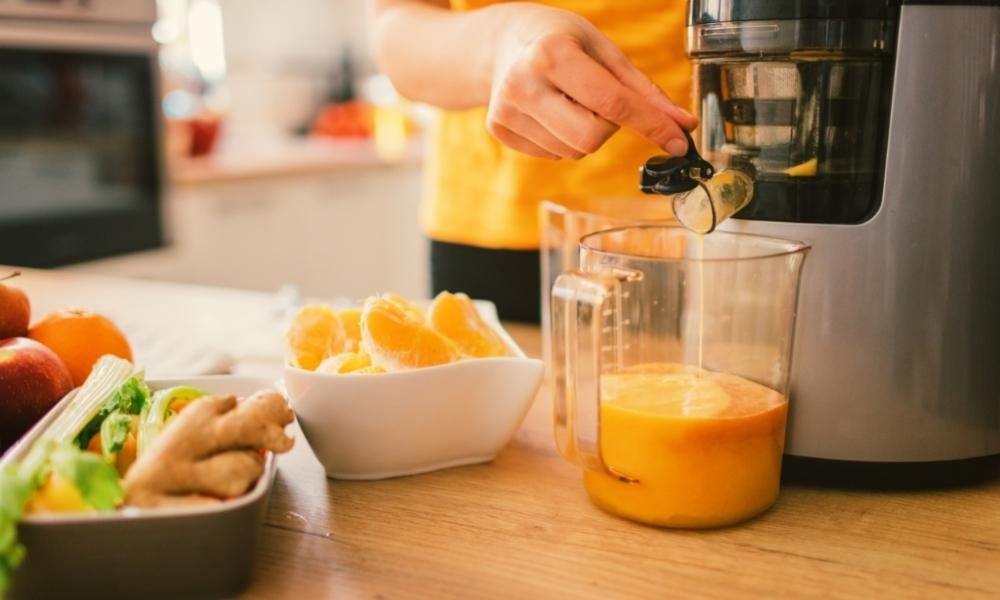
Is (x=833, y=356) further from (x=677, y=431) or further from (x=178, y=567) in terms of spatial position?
(x=178, y=567)

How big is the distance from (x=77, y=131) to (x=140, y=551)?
1.95 m

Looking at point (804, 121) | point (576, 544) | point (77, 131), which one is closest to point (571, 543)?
point (576, 544)

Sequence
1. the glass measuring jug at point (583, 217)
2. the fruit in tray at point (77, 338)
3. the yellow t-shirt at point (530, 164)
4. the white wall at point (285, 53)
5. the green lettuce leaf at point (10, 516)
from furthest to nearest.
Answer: the white wall at point (285, 53)
the yellow t-shirt at point (530, 164)
the glass measuring jug at point (583, 217)
the fruit in tray at point (77, 338)
the green lettuce leaf at point (10, 516)

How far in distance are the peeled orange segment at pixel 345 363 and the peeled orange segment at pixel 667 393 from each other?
168 millimetres

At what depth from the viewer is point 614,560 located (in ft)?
1.93

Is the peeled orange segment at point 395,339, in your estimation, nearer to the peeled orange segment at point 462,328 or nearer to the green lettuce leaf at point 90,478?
the peeled orange segment at point 462,328

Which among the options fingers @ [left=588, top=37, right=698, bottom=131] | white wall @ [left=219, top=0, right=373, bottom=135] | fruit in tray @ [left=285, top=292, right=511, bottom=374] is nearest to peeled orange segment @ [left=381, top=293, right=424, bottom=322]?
fruit in tray @ [left=285, top=292, right=511, bottom=374]

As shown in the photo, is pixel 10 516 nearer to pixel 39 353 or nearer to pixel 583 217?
pixel 39 353

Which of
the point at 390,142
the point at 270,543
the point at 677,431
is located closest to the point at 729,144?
the point at 677,431

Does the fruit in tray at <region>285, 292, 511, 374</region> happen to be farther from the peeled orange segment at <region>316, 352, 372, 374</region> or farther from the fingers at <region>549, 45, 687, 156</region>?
the fingers at <region>549, 45, 687, 156</region>

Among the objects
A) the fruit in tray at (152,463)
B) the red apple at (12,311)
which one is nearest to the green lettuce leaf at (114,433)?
the fruit in tray at (152,463)

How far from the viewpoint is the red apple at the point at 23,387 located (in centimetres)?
69

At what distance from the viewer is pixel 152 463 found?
524 millimetres

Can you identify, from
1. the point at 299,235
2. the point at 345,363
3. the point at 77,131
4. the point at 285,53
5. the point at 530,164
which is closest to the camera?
the point at 345,363
